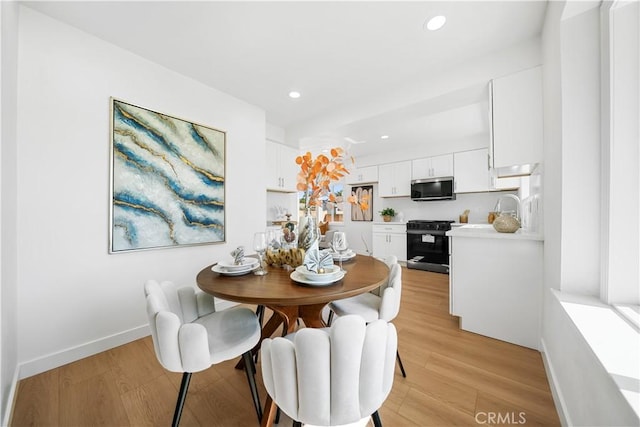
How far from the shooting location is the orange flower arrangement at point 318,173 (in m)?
1.45

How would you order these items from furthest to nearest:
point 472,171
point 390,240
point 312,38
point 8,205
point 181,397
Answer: point 390,240, point 472,171, point 312,38, point 8,205, point 181,397

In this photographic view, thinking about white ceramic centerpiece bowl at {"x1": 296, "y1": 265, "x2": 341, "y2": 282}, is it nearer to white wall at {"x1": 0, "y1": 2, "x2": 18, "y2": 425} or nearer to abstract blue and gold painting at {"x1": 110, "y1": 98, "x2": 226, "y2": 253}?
white wall at {"x1": 0, "y1": 2, "x2": 18, "y2": 425}

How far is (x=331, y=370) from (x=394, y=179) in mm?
4848

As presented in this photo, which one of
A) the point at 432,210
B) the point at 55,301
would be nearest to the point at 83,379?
the point at 55,301

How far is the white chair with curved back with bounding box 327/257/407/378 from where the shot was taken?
1354 mm

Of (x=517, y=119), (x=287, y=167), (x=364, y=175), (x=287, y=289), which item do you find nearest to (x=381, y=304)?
(x=287, y=289)

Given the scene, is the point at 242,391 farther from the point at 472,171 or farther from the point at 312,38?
the point at 472,171

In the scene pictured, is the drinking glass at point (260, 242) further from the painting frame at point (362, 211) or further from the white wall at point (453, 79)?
the painting frame at point (362, 211)

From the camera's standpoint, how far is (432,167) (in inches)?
184

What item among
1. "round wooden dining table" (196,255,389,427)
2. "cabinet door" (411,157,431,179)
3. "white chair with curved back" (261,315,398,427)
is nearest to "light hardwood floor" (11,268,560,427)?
"round wooden dining table" (196,255,389,427)

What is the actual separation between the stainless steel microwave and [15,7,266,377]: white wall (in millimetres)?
4302

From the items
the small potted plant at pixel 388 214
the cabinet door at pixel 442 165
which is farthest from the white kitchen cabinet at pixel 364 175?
the cabinet door at pixel 442 165

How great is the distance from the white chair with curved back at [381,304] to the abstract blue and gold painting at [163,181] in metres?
1.71

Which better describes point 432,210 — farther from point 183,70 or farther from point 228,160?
point 183,70
